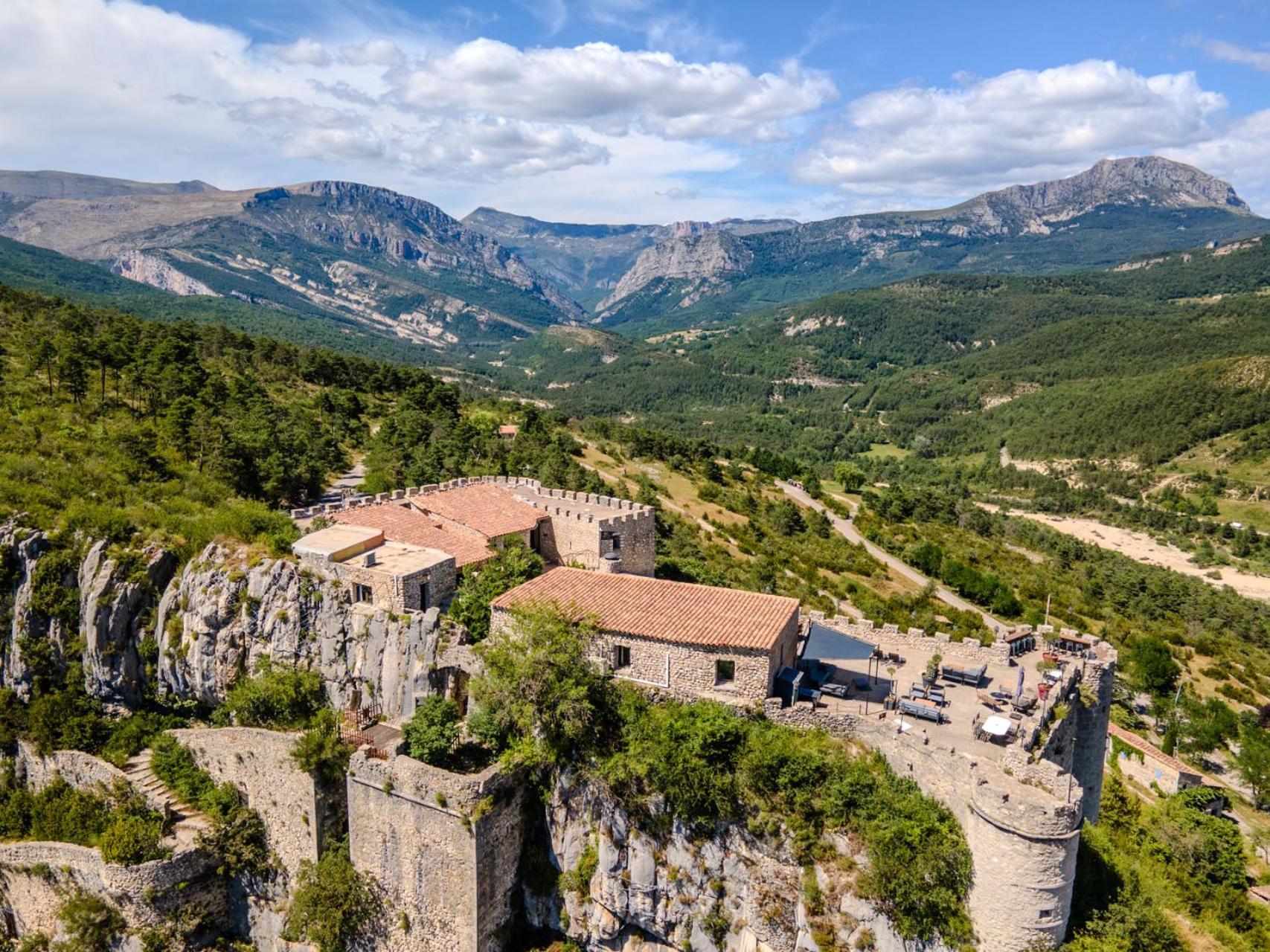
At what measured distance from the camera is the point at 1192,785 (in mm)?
43000

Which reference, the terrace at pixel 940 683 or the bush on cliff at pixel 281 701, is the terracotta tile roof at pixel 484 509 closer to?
the bush on cliff at pixel 281 701

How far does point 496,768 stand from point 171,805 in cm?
1388

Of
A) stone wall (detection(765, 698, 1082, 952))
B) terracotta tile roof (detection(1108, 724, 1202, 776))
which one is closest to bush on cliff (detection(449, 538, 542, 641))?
stone wall (detection(765, 698, 1082, 952))

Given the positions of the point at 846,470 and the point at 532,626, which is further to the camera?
the point at 846,470

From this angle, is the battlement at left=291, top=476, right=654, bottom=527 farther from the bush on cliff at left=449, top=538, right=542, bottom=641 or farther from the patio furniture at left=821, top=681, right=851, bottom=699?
the patio furniture at left=821, top=681, right=851, bottom=699

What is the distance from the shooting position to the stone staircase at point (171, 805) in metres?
26.3

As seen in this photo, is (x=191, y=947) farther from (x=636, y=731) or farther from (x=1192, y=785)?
(x=1192, y=785)

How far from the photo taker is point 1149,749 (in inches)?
1807

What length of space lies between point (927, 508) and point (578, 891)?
99.3 m

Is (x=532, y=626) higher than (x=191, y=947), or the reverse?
(x=532, y=626)

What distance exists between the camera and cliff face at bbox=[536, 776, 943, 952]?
20.2 m

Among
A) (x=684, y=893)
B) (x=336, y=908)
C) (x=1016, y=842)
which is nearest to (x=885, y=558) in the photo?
(x=684, y=893)

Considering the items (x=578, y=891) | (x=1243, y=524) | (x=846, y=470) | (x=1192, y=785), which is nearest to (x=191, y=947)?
(x=578, y=891)

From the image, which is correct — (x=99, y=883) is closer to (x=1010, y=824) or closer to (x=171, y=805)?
(x=171, y=805)
